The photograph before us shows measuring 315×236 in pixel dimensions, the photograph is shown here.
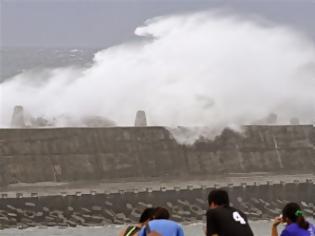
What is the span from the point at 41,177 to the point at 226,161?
4990mm

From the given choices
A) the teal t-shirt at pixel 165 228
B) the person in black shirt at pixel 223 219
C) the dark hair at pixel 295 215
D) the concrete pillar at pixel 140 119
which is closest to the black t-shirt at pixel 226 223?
the person in black shirt at pixel 223 219

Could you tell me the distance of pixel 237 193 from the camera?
59.2 ft

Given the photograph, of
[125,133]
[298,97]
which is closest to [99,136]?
[125,133]

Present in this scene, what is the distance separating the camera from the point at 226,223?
4.97m

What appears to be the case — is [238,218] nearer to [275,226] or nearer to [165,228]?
[275,226]

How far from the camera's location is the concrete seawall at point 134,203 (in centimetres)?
1584

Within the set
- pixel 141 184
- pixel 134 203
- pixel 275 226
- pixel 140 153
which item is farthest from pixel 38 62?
pixel 275 226

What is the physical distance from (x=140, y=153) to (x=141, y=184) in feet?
4.40

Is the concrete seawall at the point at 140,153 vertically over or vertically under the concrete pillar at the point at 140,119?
under

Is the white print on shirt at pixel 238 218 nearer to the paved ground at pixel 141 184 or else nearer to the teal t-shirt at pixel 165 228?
the teal t-shirt at pixel 165 228

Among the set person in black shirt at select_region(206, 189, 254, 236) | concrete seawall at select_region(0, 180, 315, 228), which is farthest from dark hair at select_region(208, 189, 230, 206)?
concrete seawall at select_region(0, 180, 315, 228)

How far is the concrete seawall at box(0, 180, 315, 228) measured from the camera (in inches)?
623

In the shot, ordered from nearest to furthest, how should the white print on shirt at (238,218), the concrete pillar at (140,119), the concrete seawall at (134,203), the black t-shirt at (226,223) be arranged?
the black t-shirt at (226,223) < the white print on shirt at (238,218) < the concrete seawall at (134,203) < the concrete pillar at (140,119)

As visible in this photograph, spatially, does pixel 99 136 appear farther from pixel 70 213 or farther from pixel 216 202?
pixel 216 202
